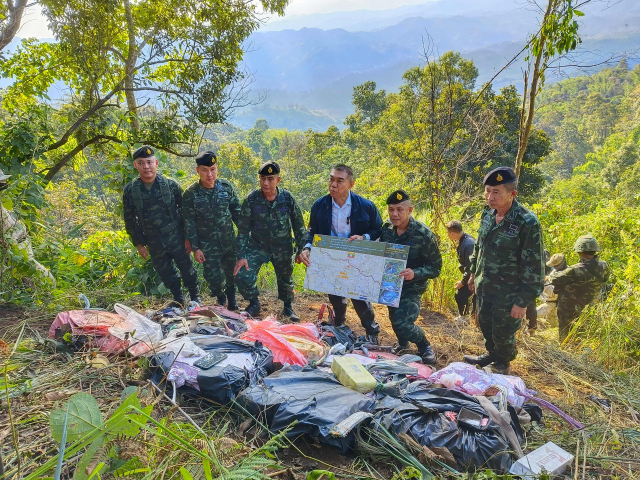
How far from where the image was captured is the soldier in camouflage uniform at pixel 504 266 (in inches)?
110

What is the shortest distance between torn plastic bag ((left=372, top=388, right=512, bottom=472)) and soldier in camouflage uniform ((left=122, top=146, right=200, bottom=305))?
252cm

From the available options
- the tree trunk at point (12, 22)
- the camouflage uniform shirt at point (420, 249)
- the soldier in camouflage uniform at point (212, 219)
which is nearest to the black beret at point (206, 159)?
the soldier in camouflage uniform at point (212, 219)

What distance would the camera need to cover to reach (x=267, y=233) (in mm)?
3932

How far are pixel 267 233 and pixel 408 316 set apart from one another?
5.58ft

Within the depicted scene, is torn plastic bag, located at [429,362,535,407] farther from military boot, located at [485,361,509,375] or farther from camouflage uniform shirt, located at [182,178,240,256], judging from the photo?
camouflage uniform shirt, located at [182,178,240,256]

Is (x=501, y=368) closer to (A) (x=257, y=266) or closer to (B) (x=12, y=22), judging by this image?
(A) (x=257, y=266)

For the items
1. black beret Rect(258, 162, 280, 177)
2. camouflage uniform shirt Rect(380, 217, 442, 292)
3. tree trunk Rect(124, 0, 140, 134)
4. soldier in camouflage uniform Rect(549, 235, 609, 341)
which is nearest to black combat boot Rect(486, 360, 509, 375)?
camouflage uniform shirt Rect(380, 217, 442, 292)

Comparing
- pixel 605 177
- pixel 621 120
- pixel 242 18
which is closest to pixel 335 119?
pixel 621 120

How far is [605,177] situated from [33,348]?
1262 inches

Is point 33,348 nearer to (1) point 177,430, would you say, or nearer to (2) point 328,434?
(1) point 177,430

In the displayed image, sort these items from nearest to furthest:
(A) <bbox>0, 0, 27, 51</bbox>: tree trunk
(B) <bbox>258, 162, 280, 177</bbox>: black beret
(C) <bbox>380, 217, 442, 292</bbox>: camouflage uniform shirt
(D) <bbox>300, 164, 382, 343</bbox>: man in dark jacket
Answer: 1. (C) <bbox>380, 217, 442, 292</bbox>: camouflage uniform shirt
2. (D) <bbox>300, 164, 382, 343</bbox>: man in dark jacket
3. (B) <bbox>258, 162, 280, 177</bbox>: black beret
4. (A) <bbox>0, 0, 27, 51</bbox>: tree trunk

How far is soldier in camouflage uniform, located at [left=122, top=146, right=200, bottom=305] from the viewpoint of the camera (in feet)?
12.3

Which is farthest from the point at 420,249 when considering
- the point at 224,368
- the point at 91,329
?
the point at 91,329

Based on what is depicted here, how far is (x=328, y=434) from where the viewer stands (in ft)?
5.96
